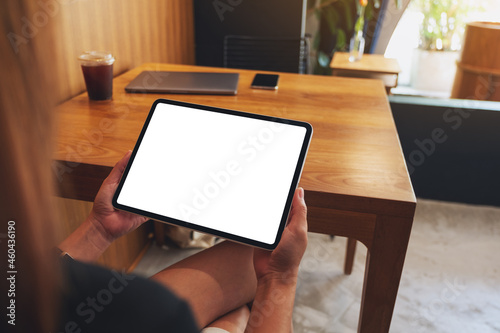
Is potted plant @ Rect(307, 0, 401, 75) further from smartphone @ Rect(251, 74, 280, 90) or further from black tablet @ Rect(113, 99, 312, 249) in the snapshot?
black tablet @ Rect(113, 99, 312, 249)

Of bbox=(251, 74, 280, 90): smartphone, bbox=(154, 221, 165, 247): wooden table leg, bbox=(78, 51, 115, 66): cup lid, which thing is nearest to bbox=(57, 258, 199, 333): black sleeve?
bbox=(78, 51, 115, 66): cup lid

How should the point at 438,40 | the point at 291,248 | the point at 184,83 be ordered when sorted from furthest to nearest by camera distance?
1. the point at 438,40
2. the point at 184,83
3. the point at 291,248

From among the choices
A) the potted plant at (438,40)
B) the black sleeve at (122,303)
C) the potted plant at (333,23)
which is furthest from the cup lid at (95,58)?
the potted plant at (438,40)

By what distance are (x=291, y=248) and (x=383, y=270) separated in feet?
0.86

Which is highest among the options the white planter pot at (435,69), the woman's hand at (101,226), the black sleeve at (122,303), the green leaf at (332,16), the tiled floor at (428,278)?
the green leaf at (332,16)

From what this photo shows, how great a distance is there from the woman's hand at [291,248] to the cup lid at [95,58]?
29.2 inches

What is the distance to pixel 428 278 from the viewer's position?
1634 millimetres

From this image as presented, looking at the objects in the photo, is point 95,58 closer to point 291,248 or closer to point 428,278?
point 291,248

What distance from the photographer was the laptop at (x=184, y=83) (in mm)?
1239

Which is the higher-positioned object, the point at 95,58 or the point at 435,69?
the point at 95,58

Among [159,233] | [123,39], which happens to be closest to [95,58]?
[123,39]

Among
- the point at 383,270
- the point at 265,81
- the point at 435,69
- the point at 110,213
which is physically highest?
the point at 265,81

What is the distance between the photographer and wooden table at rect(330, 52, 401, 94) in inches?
92.4

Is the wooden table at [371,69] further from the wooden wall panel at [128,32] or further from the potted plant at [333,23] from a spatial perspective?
the wooden wall panel at [128,32]
